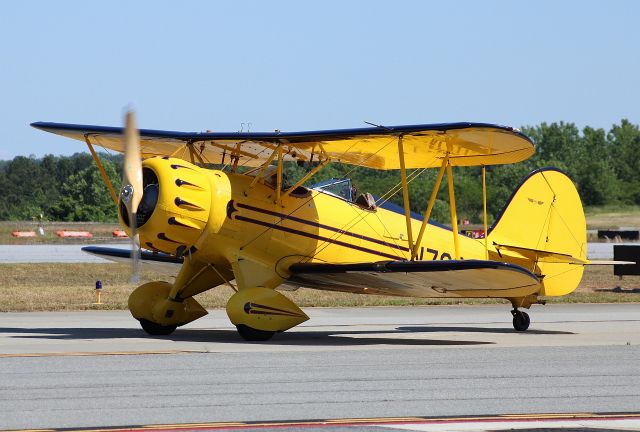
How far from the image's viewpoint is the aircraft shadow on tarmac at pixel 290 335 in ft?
52.3

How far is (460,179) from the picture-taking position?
8988 cm

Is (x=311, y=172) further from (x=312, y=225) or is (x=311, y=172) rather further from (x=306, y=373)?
(x=306, y=373)

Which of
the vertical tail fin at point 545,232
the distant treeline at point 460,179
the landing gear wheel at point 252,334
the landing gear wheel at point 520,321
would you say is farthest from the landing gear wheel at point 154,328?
the distant treeline at point 460,179

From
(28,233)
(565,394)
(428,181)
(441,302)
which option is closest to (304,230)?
(565,394)

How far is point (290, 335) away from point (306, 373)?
221 inches

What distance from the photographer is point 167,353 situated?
44.8 ft

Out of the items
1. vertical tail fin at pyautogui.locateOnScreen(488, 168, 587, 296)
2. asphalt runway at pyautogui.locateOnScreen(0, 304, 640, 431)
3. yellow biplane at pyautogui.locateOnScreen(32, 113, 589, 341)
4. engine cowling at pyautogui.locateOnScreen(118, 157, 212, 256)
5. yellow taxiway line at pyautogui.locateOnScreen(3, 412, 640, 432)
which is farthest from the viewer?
vertical tail fin at pyautogui.locateOnScreen(488, 168, 587, 296)

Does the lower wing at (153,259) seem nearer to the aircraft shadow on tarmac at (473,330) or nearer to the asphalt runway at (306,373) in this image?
the asphalt runway at (306,373)

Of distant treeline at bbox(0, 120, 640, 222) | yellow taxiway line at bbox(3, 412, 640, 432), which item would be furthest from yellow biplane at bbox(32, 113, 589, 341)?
distant treeline at bbox(0, 120, 640, 222)

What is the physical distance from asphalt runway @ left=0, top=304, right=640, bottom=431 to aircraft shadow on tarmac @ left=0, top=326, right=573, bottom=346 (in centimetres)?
2

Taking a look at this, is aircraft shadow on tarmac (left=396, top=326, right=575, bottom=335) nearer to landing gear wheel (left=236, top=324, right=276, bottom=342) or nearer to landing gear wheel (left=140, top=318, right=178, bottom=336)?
landing gear wheel (left=236, top=324, right=276, bottom=342)

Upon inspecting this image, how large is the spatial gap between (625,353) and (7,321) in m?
10.9

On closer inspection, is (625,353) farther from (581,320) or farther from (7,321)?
(7,321)

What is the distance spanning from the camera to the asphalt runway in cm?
932
